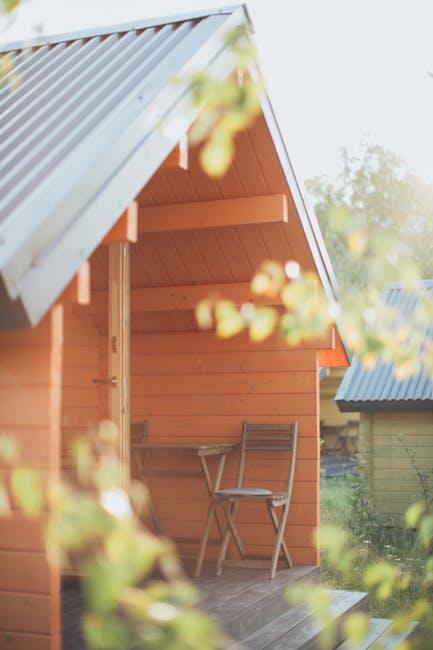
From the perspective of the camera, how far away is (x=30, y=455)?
11.4 ft

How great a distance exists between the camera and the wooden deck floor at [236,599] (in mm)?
4879

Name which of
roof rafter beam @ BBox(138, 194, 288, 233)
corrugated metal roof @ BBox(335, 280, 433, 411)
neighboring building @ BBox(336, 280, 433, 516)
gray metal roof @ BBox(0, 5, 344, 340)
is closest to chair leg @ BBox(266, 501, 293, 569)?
roof rafter beam @ BBox(138, 194, 288, 233)

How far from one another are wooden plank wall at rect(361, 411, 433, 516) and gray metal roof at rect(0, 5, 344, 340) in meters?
6.61

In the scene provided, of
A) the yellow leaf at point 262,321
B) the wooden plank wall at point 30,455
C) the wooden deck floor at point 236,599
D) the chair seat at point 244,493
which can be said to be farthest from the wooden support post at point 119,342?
the yellow leaf at point 262,321

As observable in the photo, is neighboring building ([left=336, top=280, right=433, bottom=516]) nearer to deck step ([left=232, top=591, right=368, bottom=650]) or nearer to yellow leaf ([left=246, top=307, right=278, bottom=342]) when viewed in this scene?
deck step ([left=232, top=591, right=368, bottom=650])

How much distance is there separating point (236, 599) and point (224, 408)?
1.82 m

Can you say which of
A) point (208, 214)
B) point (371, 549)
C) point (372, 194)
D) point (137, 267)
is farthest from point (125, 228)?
point (372, 194)

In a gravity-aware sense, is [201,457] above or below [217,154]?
below

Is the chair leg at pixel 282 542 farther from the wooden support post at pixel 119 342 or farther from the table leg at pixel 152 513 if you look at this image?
the wooden support post at pixel 119 342

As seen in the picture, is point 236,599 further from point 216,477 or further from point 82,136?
point 82,136

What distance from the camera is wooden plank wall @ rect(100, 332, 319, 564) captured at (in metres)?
6.58

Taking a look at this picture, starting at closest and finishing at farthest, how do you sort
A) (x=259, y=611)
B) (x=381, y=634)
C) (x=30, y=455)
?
(x=30, y=455), (x=259, y=611), (x=381, y=634)

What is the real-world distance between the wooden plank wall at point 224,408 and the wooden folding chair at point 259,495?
4.1 inches

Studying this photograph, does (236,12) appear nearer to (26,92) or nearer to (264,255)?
(26,92)
